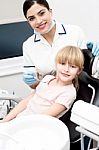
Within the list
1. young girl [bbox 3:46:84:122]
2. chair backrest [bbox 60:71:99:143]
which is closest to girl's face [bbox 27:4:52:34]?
young girl [bbox 3:46:84:122]

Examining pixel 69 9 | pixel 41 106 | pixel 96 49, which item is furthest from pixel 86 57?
pixel 69 9

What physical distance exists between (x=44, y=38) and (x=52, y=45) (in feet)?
0.20

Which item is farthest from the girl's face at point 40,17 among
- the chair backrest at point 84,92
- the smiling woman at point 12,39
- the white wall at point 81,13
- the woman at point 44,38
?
the smiling woman at point 12,39

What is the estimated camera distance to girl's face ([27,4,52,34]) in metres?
1.53

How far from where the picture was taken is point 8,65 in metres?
2.45

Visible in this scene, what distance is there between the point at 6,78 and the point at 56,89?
41.7 inches

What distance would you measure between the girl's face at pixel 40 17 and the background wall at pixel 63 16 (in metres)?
0.83

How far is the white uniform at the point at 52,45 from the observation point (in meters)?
1.62

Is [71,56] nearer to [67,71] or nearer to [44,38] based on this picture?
[67,71]

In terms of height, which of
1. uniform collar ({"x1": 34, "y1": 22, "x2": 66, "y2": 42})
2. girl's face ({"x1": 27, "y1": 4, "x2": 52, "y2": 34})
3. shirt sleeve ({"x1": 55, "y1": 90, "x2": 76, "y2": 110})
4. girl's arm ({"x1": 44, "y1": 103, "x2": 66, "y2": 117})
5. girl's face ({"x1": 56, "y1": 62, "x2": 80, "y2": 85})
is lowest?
girl's arm ({"x1": 44, "y1": 103, "x2": 66, "y2": 117})

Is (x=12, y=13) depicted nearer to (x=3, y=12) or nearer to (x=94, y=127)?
(x=3, y=12)

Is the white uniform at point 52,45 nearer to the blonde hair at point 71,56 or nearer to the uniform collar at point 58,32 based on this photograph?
the uniform collar at point 58,32

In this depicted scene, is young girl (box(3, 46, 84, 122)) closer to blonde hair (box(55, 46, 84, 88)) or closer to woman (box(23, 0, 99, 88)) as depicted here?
blonde hair (box(55, 46, 84, 88))

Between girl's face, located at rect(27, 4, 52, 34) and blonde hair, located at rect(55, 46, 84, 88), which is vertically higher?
girl's face, located at rect(27, 4, 52, 34)
